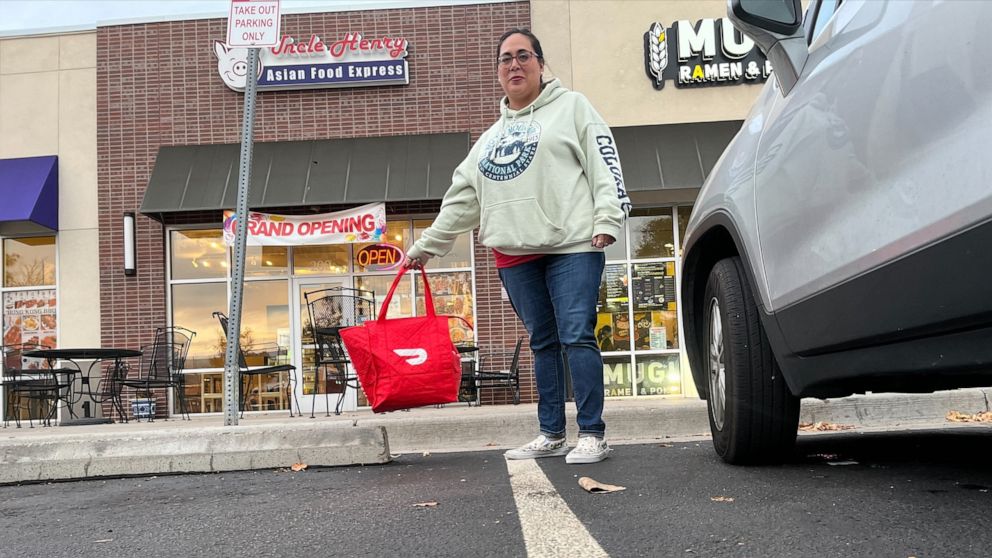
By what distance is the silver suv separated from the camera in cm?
164

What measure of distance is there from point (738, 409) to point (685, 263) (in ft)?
2.89

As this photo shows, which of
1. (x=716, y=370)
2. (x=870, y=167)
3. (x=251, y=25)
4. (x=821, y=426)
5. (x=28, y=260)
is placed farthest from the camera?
(x=28, y=260)

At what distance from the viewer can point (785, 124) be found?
2.52 meters

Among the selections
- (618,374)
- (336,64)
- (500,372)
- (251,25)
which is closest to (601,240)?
(251,25)

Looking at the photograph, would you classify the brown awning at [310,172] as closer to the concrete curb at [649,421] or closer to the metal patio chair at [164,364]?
the metal patio chair at [164,364]

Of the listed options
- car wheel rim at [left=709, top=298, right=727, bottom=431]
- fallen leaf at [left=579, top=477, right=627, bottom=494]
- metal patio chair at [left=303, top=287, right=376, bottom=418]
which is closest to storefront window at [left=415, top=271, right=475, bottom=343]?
metal patio chair at [left=303, top=287, right=376, bottom=418]

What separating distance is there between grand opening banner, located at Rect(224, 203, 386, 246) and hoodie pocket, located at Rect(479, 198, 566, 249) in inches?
305

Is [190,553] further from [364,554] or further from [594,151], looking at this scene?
[594,151]

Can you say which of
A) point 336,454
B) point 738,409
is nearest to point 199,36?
point 336,454

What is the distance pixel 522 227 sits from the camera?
353 centimetres

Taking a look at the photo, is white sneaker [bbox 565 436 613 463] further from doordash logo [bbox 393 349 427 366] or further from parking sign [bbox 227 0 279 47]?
parking sign [bbox 227 0 279 47]

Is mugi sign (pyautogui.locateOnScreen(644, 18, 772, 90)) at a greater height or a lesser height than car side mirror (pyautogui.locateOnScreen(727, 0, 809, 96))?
greater

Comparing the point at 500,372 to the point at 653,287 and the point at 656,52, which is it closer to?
the point at 653,287

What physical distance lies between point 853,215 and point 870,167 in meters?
0.14
